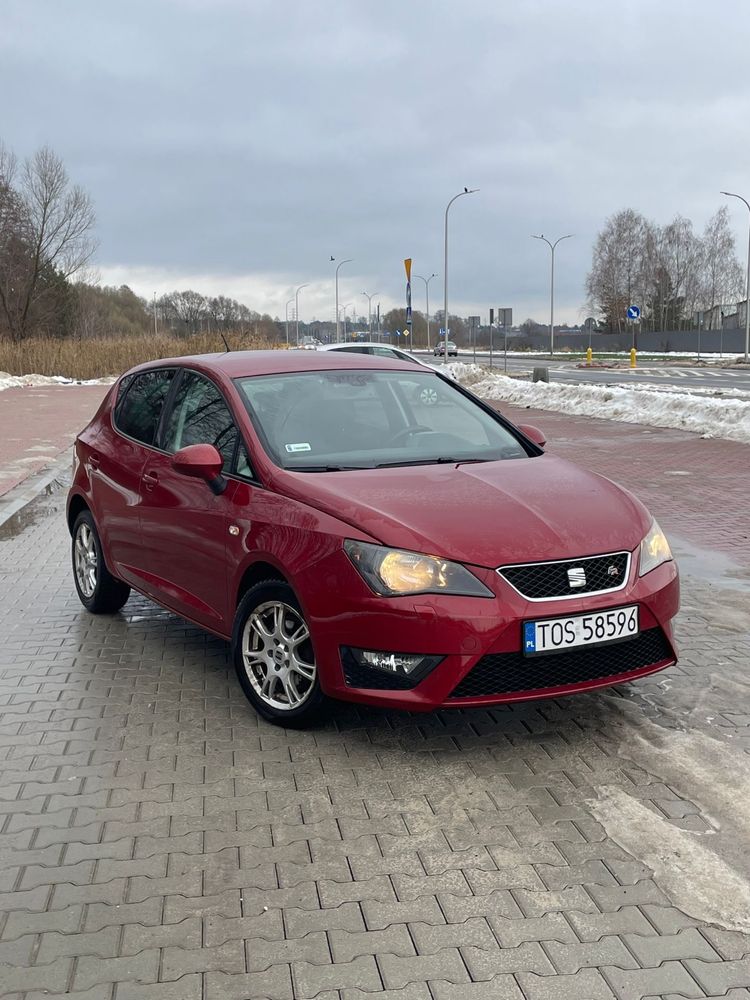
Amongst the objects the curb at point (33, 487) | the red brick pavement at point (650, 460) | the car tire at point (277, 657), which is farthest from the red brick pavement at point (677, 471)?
the curb at point (33, 487)

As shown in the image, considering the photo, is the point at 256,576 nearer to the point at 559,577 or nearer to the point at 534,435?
the point at 559,577

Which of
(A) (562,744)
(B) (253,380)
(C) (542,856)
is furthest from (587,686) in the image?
(B) (253,380)

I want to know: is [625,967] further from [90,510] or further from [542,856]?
[90,510]

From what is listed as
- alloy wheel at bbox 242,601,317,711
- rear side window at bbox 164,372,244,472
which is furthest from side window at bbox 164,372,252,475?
alloy wheel at bbox 242,601,317,711

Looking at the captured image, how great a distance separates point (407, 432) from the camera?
5.20 metres

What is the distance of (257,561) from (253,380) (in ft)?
3.89

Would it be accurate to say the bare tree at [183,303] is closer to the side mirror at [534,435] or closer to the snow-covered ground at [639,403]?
the snow-covered ground at [639,403]

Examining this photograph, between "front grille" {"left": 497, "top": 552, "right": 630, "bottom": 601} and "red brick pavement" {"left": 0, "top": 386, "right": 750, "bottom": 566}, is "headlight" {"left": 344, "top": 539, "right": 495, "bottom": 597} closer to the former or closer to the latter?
"front grille" {"left": 497, "top": 552, "right": 630, "bottom": 601}

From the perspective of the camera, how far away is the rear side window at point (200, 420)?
503cm

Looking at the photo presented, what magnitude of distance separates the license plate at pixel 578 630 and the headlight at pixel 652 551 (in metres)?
0.23

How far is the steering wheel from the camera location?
Result: 16.7ft

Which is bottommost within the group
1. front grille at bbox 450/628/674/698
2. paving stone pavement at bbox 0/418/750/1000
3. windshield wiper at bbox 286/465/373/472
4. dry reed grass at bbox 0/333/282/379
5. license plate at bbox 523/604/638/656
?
paving stone pavement at bbox 0/418/750/1000

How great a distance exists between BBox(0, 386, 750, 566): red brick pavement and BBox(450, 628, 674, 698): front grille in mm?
4019

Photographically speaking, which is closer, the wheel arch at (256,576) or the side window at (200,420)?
the wheel arch at (256,576)
